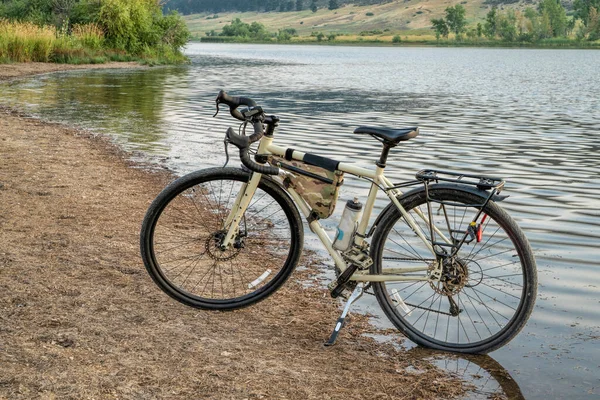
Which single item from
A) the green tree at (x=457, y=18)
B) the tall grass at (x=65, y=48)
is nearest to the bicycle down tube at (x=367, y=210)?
the tall grass at (x=65, y=48)

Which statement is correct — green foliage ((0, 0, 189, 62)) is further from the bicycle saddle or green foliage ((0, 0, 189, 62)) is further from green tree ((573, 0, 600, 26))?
green tree ((573, 0, 600, 26))

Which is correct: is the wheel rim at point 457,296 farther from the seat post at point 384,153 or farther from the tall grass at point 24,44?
the tall grass at point 24,44

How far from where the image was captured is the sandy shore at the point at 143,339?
4203 mm

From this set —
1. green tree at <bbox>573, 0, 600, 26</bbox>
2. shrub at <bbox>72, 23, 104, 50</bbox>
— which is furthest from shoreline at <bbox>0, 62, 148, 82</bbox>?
green tree at <bbox>573, 0, 600, 26</bbox>

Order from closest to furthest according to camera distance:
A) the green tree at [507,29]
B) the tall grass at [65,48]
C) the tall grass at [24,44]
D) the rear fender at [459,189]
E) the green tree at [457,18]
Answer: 1. the rear fender at [459,189]
2. the tall grass at [24,44]
3. the tall grass at [65,48]
4. the green tree at [507,29]
5. the green tree at [457,18]

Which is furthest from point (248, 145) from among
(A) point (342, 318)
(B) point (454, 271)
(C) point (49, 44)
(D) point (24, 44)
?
(C) point (49, 44)

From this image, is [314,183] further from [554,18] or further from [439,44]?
[439,44]

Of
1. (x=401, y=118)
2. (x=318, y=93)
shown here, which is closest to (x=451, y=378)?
(x=401, y=118)

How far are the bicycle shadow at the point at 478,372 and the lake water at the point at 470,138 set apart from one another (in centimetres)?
3

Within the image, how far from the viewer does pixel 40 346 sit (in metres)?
4.55

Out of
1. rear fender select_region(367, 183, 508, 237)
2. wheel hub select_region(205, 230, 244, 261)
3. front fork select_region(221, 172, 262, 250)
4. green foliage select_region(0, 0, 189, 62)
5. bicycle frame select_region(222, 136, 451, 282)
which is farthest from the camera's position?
green foliage select_region(0, 0, 189, 62)

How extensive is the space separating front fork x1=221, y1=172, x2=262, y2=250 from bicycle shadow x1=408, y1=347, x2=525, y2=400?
1.46 meters

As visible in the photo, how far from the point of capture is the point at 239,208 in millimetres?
5434

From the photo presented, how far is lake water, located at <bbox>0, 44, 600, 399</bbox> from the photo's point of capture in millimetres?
5395
